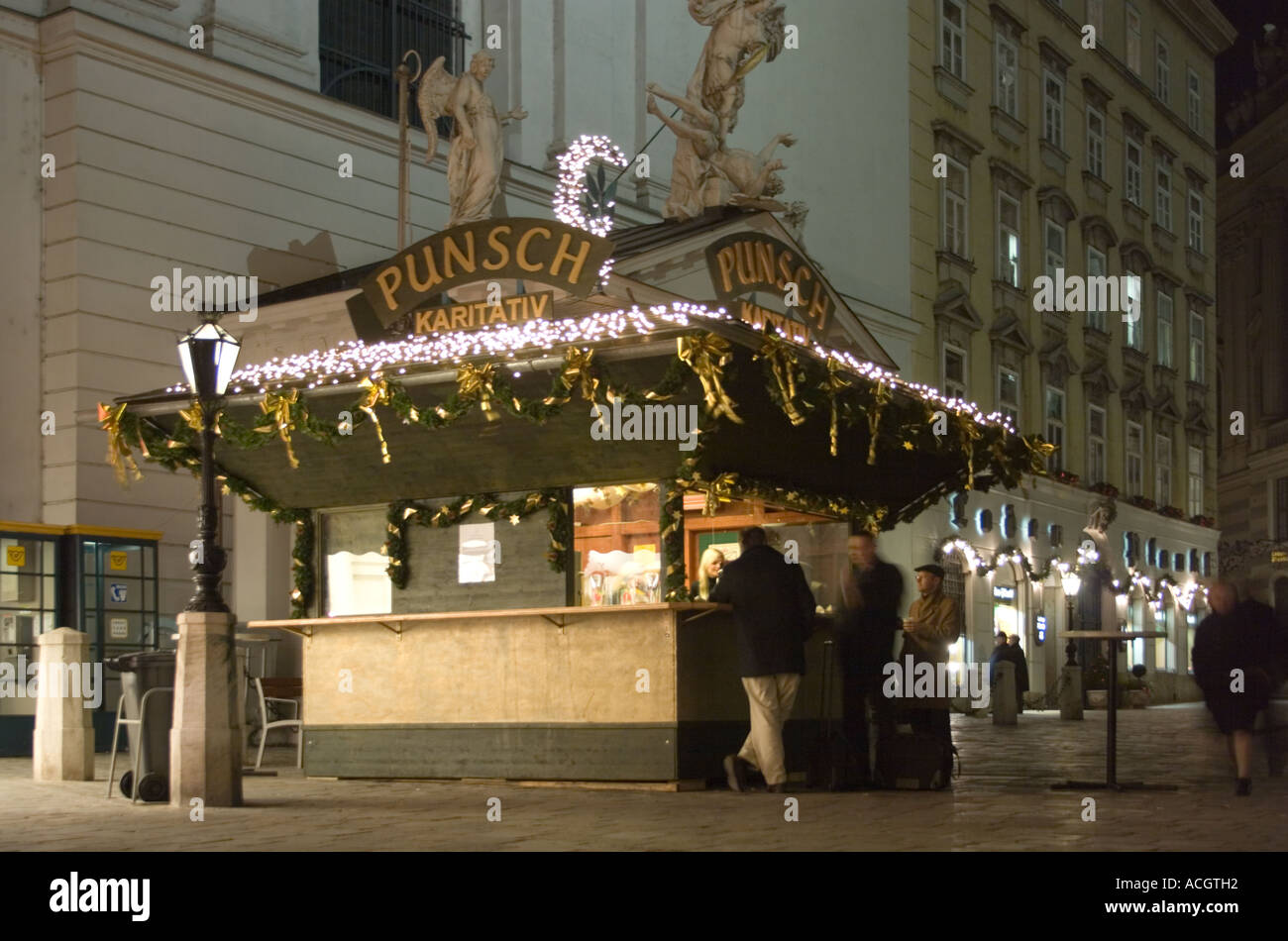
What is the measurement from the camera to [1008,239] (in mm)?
40812

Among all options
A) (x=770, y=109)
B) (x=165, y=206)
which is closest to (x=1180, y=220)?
(x=770, y=109)

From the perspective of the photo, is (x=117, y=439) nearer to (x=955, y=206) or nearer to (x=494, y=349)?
(x=494, y=349)

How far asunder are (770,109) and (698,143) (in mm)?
14185

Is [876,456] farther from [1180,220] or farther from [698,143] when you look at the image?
[1180,220]

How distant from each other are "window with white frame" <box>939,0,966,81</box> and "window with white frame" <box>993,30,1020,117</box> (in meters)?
1.41

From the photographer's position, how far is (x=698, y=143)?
2133 centimetres

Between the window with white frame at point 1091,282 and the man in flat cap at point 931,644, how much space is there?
3083 centimetres

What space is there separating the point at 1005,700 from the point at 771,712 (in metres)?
16.6

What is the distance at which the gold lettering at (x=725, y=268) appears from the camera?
15.9 meters

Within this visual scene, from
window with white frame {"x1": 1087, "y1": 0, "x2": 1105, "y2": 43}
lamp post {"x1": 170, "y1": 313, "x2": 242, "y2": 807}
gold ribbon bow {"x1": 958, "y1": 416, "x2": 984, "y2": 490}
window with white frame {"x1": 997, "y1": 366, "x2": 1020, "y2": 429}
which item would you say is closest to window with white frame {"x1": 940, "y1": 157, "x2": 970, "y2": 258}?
window with white frame {"x1": 997, "y1": 366, "x2": 1020, "y2": 429}

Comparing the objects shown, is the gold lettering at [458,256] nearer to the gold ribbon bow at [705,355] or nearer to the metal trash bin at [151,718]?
the gold ribbon bow at [705,355]

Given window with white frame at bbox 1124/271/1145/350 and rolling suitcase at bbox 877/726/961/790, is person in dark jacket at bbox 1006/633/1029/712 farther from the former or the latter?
window with white frame at bbox 1124/271/1145/350

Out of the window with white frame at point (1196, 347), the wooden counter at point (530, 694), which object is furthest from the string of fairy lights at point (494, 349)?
the window with white frame at point (1196, 347)

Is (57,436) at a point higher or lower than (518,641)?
higher
